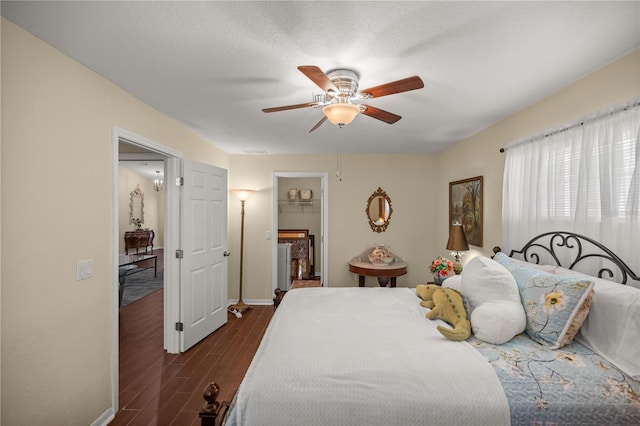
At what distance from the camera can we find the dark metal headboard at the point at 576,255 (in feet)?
5.80

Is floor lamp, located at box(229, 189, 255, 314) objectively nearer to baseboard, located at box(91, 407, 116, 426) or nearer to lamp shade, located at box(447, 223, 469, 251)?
baseboard, located at box(91, 407, 116, 426)

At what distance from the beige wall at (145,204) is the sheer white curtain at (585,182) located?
7757mm

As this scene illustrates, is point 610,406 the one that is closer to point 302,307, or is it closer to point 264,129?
point 302,307

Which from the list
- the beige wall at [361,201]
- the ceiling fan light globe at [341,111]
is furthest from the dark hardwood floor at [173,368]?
the ceiling fan light globe at [341,111]

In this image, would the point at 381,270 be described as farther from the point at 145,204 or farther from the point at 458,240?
the point at 145,204

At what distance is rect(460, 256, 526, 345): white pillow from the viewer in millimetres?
1674

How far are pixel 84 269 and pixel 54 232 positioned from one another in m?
0.32

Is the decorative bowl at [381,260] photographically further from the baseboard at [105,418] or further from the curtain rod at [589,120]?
the baseboard at [105,418]

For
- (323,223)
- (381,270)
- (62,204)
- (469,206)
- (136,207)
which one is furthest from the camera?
(136,207)

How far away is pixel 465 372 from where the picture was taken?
1.39 m

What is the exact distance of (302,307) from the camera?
2330 millimetres

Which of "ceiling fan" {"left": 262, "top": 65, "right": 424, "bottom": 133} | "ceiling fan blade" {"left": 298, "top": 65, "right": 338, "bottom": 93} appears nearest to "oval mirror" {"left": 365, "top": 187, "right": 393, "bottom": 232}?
"ceiling fan" {"left": 262, "top": 65, "right": 424, "bottom": 133}

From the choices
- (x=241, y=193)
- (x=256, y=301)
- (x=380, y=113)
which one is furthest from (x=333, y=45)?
(x=256, y=301)

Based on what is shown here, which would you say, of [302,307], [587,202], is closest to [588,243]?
[587,202]
